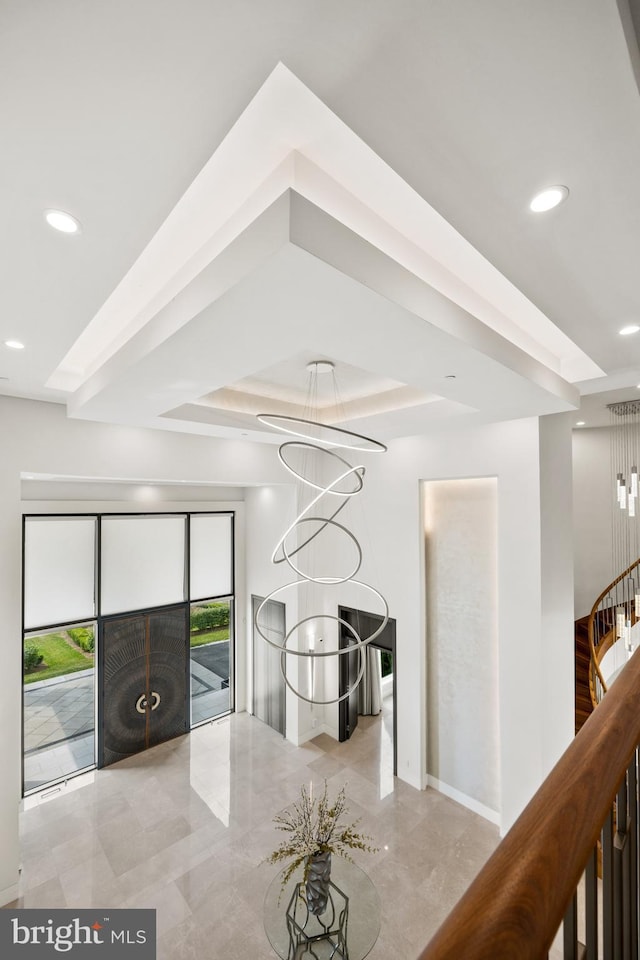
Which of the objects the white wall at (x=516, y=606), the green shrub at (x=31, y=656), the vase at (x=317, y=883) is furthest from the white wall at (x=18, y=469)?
the white wall at (x=516, y=606)

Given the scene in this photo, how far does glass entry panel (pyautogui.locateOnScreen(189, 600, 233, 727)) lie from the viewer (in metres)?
6.59

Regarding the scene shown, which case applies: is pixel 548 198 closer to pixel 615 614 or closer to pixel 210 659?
pixel 615 614

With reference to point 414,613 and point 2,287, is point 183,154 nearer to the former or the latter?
point 2,287

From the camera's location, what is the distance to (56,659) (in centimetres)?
533

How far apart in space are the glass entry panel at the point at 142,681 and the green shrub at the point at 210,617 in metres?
0.21

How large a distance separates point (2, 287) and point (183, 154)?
4.28 feet

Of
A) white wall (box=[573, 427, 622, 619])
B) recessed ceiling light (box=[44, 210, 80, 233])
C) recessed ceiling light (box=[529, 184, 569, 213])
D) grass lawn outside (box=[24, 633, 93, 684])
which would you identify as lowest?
grass lawn outside (box=[24, 633, 93, 684])

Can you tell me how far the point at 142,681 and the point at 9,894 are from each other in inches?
94.0

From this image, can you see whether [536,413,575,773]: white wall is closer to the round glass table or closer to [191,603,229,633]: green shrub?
the round glass table

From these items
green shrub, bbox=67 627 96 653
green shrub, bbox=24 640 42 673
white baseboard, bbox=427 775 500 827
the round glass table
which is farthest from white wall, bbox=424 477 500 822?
green shrub, bbox=24 640 42 673

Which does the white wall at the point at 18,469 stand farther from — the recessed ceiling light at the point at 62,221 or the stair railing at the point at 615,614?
the stair railing at the point at 615,614

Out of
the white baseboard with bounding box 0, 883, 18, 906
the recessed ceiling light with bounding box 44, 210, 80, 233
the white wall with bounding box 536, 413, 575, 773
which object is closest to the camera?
the recessed ceiling light with bounding box 44, 210, 80, 233

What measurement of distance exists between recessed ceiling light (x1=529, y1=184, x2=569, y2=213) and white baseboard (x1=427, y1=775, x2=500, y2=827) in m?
5.32

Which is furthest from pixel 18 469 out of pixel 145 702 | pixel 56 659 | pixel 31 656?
pixel 145 702
